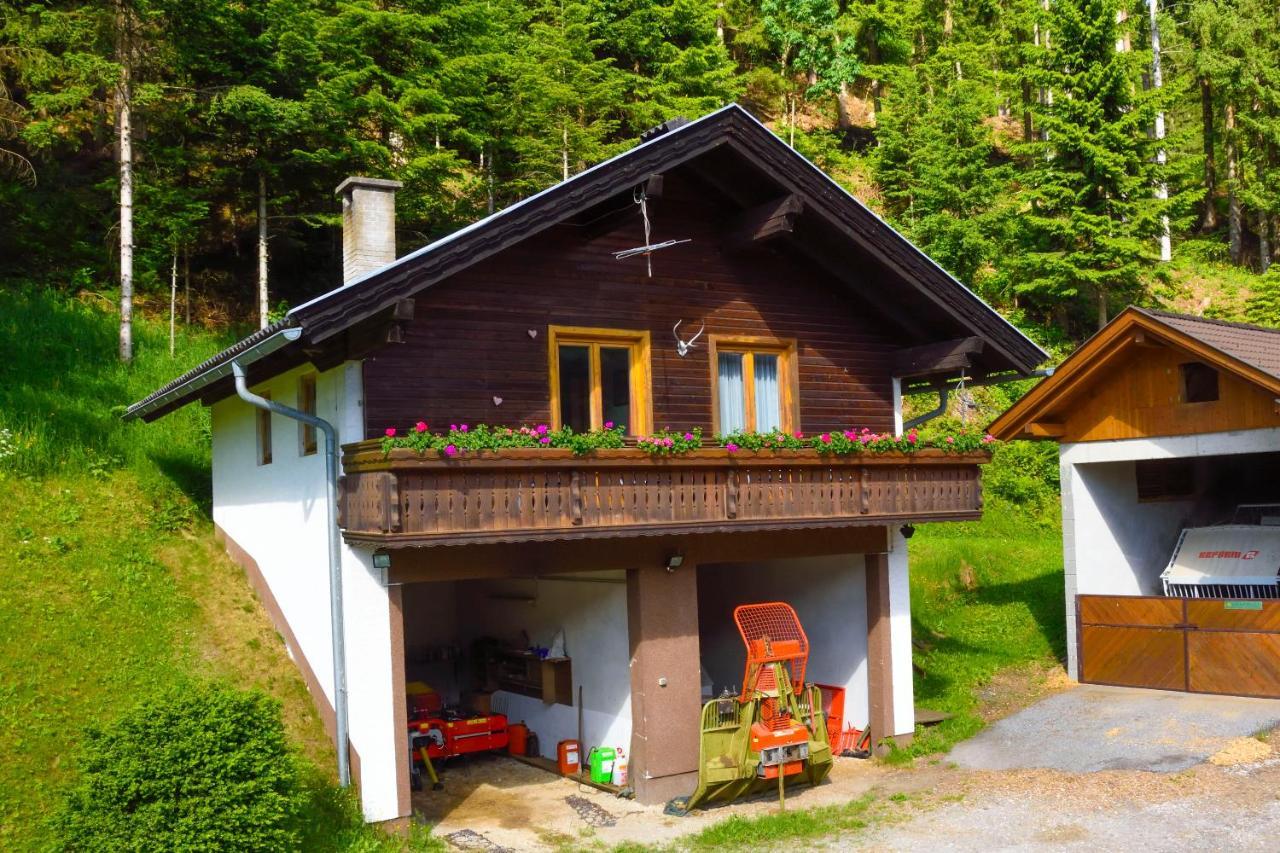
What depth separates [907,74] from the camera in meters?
40.6

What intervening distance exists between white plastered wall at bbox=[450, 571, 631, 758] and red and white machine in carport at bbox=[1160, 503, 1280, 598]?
1015 cm

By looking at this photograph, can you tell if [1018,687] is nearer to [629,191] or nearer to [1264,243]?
[629,191]

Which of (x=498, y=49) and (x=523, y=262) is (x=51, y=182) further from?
(x=523, y=262)

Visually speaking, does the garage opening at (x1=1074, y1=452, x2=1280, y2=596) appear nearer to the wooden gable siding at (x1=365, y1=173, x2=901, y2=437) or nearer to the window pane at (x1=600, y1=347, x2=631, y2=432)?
the wooden gable siding at (x1=365, y1=173, x2=901, y2=437)

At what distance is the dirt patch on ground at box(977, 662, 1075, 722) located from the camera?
56.5 ft

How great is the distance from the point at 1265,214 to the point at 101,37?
41.8 metres

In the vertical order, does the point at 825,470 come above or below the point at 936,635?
above

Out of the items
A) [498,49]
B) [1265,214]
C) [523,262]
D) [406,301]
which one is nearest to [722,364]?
[523,262]

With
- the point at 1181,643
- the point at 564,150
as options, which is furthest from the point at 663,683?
the point at 564,150

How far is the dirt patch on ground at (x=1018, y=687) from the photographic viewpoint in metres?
17.2

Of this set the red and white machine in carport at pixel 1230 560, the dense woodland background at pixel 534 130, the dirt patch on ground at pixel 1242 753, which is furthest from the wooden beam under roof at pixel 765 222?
the dense woodland background at pixel 534 130

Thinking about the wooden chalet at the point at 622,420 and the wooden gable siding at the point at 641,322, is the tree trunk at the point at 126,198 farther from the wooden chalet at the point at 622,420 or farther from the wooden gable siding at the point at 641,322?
the wooden gable siding at the point at 641,322

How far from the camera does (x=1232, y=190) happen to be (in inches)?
1706

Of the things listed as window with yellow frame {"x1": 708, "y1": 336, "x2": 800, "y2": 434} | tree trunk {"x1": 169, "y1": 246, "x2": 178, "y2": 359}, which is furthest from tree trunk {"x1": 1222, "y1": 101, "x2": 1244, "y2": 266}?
tree trunk {"x1": 169, "y1": 246, "x2": 178, "y2": 359}
